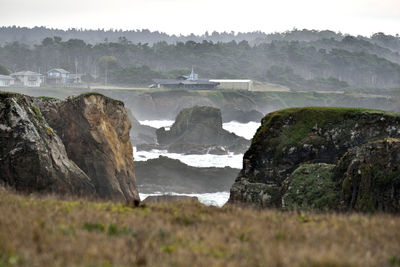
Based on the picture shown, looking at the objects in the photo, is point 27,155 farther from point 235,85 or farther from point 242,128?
point 235,85

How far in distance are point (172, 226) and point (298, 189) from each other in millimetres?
9265

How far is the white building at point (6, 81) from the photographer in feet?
415

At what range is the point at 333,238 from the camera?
9789 mm

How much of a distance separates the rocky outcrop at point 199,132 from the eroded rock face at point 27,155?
49.2 metres

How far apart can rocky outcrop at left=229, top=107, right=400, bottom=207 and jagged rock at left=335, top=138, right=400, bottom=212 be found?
7.14m

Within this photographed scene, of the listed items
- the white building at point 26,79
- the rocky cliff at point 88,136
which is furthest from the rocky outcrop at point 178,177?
the white building at point 26,79

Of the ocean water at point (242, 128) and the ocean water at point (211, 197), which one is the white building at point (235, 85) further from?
the ocean water at point (211, 197)

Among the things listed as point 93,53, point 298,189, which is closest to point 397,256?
point 298,189

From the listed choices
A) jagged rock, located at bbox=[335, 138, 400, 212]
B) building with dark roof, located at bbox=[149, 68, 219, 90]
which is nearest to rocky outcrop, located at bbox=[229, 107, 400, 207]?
jagged rock, located at bbox=[335, 138, 400, 212]

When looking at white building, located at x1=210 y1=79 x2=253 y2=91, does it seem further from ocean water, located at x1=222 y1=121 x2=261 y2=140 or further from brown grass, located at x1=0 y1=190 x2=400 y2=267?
brown grass, located at x1=0 y1=190 x2=400 y2=267

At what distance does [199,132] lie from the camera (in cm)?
7525

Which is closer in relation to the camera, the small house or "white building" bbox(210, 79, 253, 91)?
"white building" bbox(210, 79, 253, 91)

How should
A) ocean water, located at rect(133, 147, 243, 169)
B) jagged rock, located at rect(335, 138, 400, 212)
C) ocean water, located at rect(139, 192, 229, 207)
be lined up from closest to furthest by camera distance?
jagged rock, located at rect(335, 138, 400, 212)
ocean water, located at rect(139, 192, 229, 207)
ocean water, located at rect(133, 147, 243, 169)

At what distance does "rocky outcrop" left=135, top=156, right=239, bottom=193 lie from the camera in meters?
42.8
